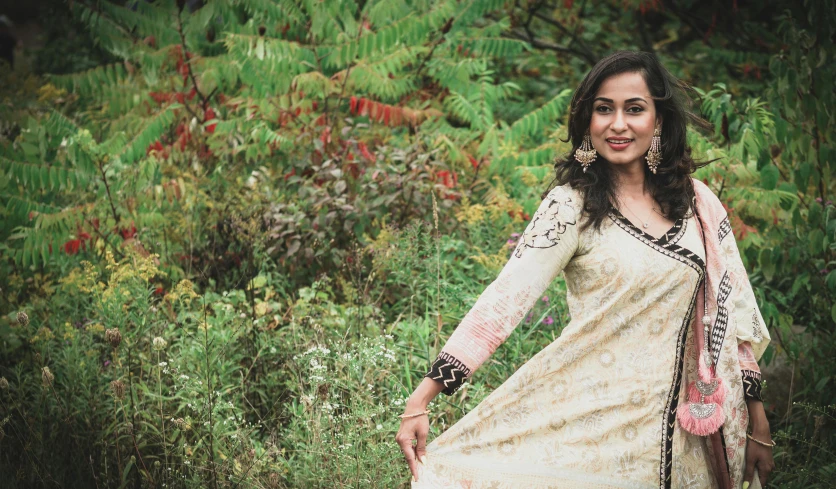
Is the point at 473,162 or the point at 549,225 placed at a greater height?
the point at 549,225

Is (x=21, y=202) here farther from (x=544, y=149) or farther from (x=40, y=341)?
(x=544, y=149)

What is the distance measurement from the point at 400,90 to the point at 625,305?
3914 millimetres

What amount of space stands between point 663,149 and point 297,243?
2.66m

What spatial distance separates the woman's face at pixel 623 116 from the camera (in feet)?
7.76

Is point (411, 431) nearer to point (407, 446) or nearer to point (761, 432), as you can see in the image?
point (407, 446)

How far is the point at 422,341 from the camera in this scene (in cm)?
367

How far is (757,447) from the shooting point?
2.46 meters

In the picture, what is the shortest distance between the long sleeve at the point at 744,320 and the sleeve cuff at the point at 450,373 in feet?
2.98

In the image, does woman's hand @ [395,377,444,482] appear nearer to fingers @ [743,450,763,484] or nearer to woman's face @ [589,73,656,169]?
woman's face @ [589,73,656,169]

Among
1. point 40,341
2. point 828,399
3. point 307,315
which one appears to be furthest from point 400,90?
point 828,399

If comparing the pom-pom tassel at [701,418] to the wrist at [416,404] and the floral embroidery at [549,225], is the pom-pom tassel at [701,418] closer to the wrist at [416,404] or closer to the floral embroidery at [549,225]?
the floral embroidery at [549,225]

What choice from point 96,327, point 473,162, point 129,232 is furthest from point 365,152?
point 96,327

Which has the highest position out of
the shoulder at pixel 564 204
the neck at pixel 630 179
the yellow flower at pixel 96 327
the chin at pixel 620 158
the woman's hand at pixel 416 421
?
the chin at pixel 620 158

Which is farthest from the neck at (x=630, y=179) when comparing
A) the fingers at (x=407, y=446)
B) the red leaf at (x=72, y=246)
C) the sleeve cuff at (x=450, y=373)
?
the red leaf at (x=72, y=246)
